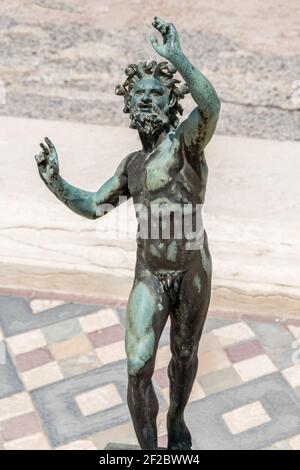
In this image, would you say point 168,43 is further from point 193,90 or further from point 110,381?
Result: point 110,381

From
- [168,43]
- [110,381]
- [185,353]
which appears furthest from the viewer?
[110,381]

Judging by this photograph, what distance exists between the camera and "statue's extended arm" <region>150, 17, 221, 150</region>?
354 cm

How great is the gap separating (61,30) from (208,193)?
59.6 inches

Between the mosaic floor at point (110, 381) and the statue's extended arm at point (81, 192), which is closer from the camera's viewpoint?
the statue's extended arm at point (81, 192)

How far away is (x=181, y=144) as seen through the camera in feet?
12.7

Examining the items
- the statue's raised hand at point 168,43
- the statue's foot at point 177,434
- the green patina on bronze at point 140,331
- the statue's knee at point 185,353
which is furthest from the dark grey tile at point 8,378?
the statue's raised hand at point 168,43

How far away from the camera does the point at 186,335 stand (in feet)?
13.9

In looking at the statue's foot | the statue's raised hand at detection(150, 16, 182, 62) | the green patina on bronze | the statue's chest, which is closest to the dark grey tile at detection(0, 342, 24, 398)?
the statue's foot

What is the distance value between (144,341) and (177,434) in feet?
2.61

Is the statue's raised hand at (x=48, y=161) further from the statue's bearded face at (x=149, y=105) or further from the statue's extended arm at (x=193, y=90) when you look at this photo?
the statue's extended arm at (x=193, y=90)

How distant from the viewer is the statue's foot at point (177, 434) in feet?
15.0

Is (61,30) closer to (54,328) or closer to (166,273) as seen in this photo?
(54,328)

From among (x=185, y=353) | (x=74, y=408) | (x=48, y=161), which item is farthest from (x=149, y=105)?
(x=74, y=408)
